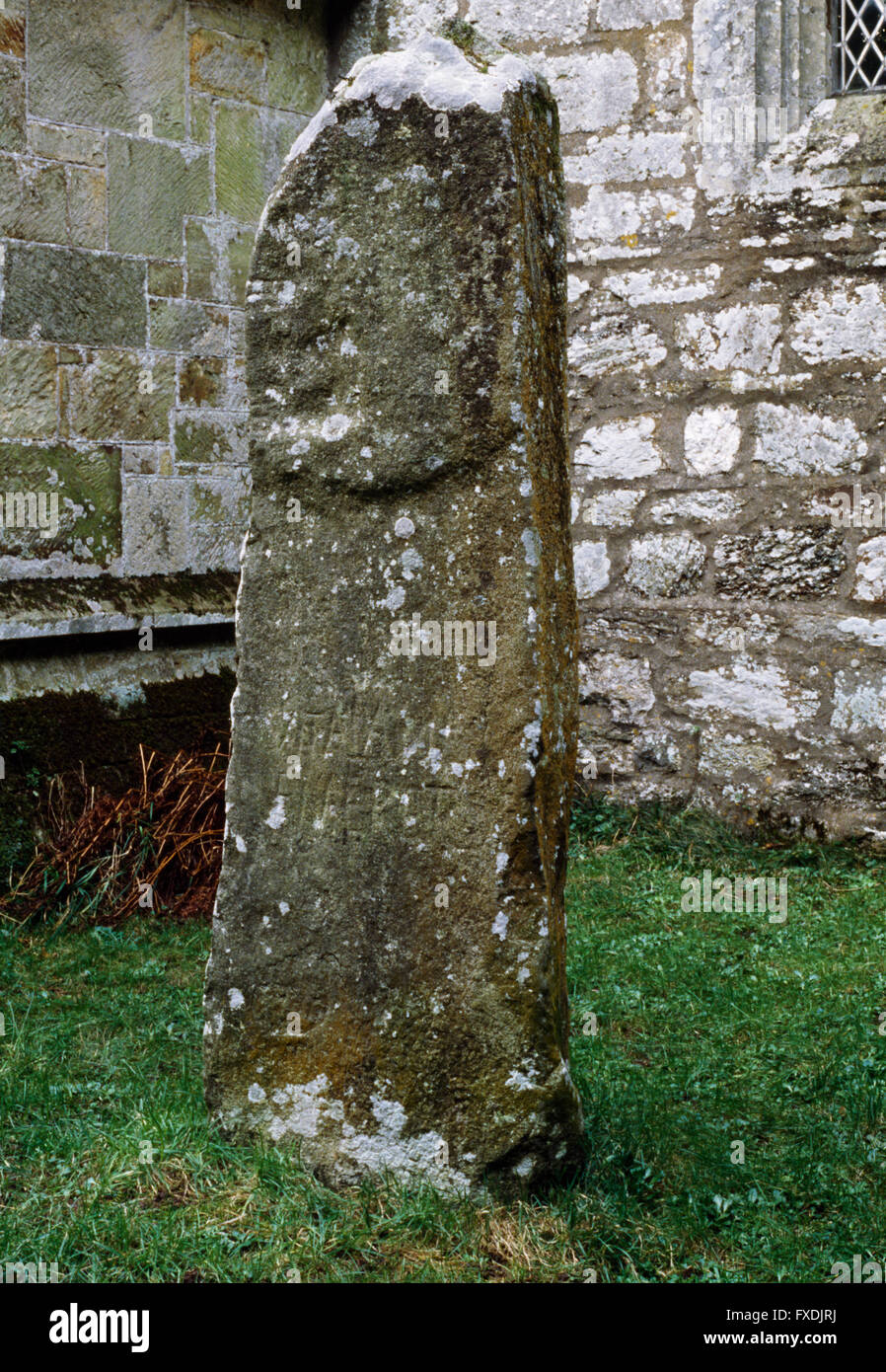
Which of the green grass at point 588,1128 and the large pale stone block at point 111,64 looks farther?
the large pale stone block at point 111,64

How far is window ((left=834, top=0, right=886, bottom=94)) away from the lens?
5379mm

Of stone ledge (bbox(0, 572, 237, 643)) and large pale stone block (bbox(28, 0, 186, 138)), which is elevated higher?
large pale stone block (bbox(28, 0, 186, 138))

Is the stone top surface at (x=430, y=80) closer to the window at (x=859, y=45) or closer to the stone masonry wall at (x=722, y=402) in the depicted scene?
the stone masonry wall at (x=722, y=402)

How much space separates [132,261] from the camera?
17.6ft

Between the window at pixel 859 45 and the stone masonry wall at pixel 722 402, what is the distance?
0.25 feet

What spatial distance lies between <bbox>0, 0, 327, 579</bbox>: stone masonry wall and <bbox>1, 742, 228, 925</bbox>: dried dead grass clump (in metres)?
0.91

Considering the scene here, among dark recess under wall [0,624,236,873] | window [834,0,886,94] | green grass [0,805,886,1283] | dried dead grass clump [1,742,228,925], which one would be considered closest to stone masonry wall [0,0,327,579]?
dark recess under wall [0,624,236,873]

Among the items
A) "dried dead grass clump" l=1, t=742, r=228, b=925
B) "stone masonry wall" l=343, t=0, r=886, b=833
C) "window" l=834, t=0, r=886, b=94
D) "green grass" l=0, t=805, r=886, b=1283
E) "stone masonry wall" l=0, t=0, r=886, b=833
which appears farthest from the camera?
"window" l=834, t=0, r=886, b=94

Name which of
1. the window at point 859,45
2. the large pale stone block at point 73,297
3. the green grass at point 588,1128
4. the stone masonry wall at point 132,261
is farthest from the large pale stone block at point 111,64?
the green grass at point 588,1128

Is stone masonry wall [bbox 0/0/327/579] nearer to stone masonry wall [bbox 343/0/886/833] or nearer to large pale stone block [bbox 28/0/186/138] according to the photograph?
large pale stone block [bbox 28/0/186/138]

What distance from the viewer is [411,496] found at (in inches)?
105

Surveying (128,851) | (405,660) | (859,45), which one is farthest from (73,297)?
(859,45)

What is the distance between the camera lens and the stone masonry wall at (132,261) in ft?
16.4
